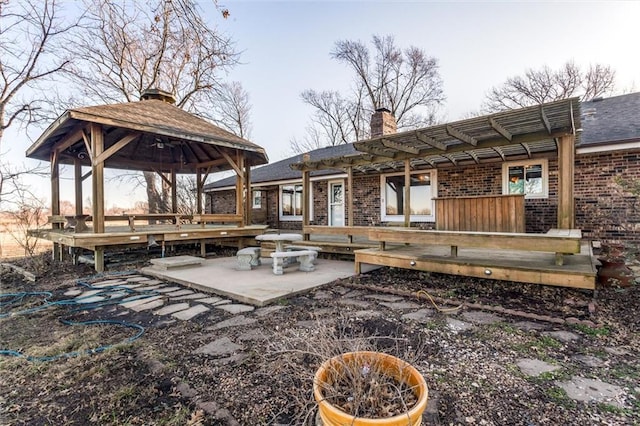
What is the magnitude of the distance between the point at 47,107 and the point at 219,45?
40.6 ft

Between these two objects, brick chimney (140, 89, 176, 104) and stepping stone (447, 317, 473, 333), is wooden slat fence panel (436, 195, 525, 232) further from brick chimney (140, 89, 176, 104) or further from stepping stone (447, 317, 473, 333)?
brick chimney (140, 89, 176, 104)

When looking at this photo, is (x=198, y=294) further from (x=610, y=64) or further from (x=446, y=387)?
(x=610, y=64)

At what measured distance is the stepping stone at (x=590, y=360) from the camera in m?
2.37

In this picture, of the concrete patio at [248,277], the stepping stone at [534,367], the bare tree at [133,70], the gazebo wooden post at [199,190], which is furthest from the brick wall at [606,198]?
the gazebo wooden post at [199,190]

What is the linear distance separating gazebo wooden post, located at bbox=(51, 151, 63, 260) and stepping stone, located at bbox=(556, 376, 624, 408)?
436 inches

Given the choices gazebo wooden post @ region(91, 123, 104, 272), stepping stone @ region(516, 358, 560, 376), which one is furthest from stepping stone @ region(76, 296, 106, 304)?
stepping stone @ region(516, 358, 560, 376)

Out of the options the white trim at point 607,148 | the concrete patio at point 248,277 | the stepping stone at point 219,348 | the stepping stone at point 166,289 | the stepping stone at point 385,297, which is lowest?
the stepping stone at point 166,289

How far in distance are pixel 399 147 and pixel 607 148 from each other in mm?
4668

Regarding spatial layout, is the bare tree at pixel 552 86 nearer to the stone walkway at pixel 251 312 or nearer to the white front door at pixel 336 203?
the white front door at pixel 336 203

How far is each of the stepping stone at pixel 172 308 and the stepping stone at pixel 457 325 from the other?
3.30m

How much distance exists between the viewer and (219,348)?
8.98 ft

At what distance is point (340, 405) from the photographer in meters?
1.46

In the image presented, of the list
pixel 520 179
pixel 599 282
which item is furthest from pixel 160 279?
pixel 520 179

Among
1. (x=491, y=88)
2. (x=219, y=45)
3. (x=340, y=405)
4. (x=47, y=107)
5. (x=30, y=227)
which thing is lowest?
(x=340, y=405)
